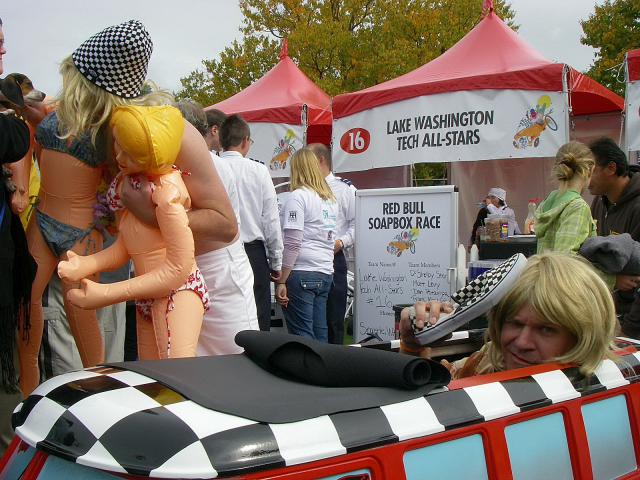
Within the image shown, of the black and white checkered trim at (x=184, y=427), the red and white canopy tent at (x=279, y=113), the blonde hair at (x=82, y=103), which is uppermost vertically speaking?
the red and white canopy tent at (x=279, y=113)

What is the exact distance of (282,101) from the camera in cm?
1027

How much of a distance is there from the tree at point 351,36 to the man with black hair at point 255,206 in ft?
48.7

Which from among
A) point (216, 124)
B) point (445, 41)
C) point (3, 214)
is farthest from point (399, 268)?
point (445, 41)

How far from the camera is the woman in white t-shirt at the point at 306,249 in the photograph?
493 centimetres

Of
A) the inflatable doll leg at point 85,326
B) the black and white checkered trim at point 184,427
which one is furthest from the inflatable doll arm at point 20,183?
the black and white checkered trim at point 184,427

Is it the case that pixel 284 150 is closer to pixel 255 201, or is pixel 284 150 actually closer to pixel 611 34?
pixel 255 201

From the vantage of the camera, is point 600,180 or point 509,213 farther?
point 509,213

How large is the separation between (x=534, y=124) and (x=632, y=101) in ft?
4.03

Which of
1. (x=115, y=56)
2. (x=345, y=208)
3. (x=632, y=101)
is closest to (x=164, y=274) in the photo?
(x=115, y=56)

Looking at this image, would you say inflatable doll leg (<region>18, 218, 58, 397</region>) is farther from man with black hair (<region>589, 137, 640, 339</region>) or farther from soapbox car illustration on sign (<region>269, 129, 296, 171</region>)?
soapbox car illustration on sign (<region>269, 129, 296, 171</region>)

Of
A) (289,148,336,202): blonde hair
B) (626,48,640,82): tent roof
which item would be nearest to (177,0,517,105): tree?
(626,48,640,82): tent roof

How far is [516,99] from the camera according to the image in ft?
23.1

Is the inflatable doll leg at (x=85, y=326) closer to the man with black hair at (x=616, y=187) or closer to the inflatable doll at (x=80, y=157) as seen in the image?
the inflatable doll at (x=80, y=157)

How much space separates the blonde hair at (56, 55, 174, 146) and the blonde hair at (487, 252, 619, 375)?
4.86 ft
